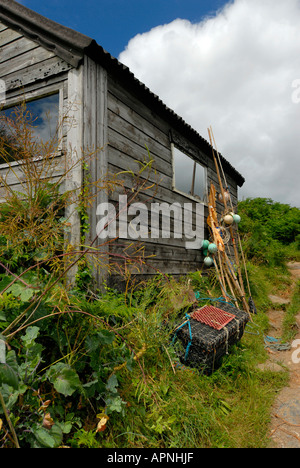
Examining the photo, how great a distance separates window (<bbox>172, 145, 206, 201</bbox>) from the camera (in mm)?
5821

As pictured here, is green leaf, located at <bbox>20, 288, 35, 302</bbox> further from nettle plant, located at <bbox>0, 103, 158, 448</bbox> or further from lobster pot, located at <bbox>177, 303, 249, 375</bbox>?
lobster pot, located at <bbox>177, 303, 249, 375</bbox>

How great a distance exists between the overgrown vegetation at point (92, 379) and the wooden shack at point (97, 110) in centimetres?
78

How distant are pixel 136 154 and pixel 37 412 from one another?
12.0ft

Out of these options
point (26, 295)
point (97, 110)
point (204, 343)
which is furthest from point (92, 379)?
point (97, 110)

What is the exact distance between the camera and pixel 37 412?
1.67m

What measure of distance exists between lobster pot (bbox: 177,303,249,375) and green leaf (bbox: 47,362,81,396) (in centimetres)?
167

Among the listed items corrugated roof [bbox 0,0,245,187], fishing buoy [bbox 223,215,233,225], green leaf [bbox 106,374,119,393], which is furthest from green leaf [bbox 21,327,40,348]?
fishing buoy [bbox 223,215,233,225]

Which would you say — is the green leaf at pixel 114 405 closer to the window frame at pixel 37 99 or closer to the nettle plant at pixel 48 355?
the nettle plant at pixel 48 355

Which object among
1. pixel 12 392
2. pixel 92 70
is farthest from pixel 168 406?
pixel 92 70

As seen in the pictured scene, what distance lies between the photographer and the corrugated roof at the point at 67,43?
11.9 feet

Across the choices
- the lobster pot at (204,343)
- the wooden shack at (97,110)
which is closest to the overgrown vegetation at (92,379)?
the lobster pot at (204,343)

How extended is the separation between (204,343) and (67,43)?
156 inches

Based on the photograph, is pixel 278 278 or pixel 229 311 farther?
pixel 278 278

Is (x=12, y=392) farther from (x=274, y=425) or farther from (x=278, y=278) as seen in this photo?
(x=278, y=278)
